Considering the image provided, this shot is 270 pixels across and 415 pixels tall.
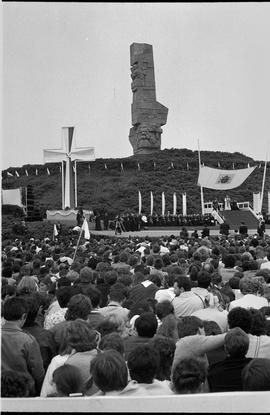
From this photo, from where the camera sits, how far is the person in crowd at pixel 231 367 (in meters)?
4.35

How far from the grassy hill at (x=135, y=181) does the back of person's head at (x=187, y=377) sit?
153 feet

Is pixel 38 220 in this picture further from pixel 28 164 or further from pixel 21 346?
pixel 28 164

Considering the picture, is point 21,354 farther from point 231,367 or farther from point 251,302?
point 251,302

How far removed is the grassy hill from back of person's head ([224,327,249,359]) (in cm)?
4602

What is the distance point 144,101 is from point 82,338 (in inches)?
2195

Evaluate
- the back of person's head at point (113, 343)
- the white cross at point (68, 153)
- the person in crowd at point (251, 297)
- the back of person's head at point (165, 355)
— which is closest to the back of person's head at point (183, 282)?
the person in crowd at point (251, 297)

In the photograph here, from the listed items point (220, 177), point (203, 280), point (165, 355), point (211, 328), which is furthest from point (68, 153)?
point (165, 355)

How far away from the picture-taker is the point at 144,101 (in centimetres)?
5919

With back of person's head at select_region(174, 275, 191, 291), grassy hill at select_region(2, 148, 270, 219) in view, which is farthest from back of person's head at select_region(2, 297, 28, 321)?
grassy hill at select_region(2, 148, 270, 219)

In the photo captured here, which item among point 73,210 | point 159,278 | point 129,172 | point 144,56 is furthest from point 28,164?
point 159,278

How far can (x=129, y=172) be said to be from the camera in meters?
62.5

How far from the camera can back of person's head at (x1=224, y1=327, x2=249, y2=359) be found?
435cm

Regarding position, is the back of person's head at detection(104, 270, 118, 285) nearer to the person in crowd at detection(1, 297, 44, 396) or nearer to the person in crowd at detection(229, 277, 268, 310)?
the person in crowd at detection(229, 277, 268, 310)

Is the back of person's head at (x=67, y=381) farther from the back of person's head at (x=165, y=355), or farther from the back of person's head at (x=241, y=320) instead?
the back of person's head at (x=241, y=320)
